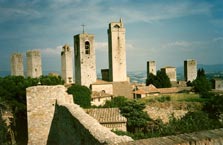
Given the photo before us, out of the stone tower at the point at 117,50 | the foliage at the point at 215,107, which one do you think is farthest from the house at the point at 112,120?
the stone tower at the point at 117,50

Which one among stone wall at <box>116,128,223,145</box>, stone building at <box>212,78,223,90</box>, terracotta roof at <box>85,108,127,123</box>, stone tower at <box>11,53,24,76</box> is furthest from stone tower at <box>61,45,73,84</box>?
stone wall at <box>116,128,223,145</box>

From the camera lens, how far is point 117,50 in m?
48.2

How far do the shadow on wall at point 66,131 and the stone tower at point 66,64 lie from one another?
40544 mm

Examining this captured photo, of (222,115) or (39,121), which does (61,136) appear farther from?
(222,115)

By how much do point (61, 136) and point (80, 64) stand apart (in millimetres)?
34573

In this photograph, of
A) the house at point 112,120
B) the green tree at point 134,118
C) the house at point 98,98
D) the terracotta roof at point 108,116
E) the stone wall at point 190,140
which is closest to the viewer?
the stone wall at point 190,140

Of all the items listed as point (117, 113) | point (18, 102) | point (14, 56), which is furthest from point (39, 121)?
point (14, 56)

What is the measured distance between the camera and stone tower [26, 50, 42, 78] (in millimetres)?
47281

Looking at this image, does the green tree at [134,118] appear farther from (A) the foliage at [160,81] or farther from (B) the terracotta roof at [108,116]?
(A) the foliage at [160,81]

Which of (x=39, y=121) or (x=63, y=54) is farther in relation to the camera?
(x=63, y=54)

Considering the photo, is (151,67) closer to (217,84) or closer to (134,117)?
(217,84)

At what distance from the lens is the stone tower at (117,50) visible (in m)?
47.9

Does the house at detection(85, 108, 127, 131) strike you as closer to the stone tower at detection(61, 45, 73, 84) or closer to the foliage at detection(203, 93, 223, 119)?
the foliage at detection(203, 93, 223, 119)

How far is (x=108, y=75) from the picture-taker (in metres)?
50.0
